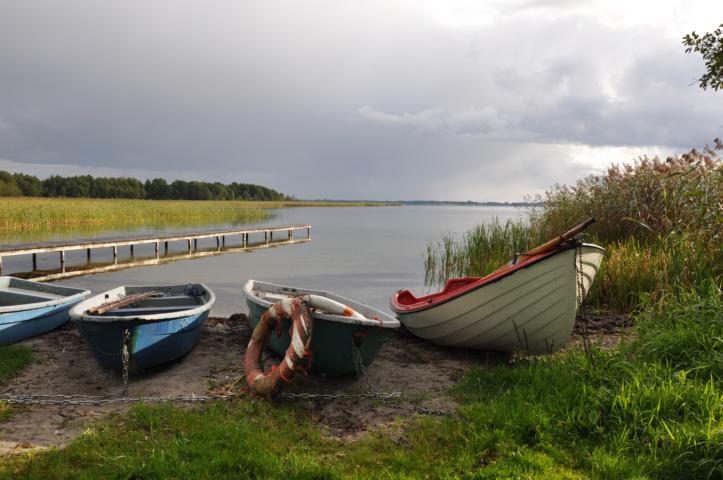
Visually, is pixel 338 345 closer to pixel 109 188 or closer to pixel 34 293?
pixel 34 293

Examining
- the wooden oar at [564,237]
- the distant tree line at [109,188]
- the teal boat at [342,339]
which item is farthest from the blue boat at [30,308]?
the distant tree line at [109,188]

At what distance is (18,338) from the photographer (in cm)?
822

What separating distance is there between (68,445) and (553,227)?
523 inches

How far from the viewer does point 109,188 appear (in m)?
92.8

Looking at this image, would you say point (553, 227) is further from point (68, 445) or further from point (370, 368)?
point (68, 445)

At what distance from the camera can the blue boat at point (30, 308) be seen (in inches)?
314

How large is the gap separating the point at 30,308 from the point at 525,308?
7.59 metres

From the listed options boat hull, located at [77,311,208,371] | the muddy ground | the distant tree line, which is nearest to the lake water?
the muddy ground

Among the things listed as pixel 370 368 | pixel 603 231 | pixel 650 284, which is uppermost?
pixel 603 231

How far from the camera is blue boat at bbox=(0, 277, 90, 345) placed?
796 cm

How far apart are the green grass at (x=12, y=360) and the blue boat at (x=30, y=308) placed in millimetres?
323

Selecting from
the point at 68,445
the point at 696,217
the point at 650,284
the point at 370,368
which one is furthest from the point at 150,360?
the point at 650,284

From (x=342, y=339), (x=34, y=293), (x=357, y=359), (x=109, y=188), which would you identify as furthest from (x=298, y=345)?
(x=109, y=188)

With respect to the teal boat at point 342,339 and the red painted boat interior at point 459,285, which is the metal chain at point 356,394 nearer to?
the teal boat at point 342,339
